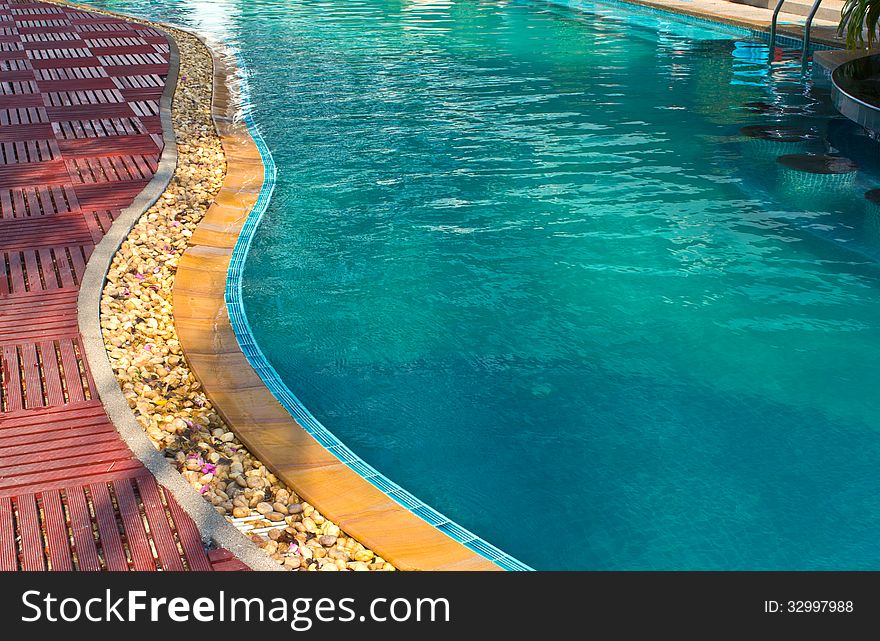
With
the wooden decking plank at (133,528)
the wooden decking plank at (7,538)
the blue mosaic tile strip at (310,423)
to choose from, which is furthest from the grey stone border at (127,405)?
the blue mosaic tile strip at (310,423)

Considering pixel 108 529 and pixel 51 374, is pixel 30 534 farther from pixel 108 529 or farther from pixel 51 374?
pixel 51 374

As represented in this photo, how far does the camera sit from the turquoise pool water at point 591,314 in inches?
159

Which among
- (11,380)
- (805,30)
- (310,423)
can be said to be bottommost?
(310,423)

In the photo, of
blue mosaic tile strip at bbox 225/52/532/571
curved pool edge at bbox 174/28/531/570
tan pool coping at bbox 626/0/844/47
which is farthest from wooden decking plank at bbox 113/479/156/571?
tan pool coping at bbox 626/0/844/47

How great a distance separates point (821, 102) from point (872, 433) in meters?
7.75

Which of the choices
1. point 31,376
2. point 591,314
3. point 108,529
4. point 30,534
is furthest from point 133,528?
point 591,314

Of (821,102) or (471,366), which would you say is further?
(821,102)

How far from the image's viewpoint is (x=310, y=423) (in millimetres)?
4617

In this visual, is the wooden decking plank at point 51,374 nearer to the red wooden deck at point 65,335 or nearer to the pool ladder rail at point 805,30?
the red wooden deck at point 65,335

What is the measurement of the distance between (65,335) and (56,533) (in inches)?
71.7

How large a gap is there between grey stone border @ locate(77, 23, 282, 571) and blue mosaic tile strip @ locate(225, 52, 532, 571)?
808mm

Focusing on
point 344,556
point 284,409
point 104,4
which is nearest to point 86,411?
point 284,409
